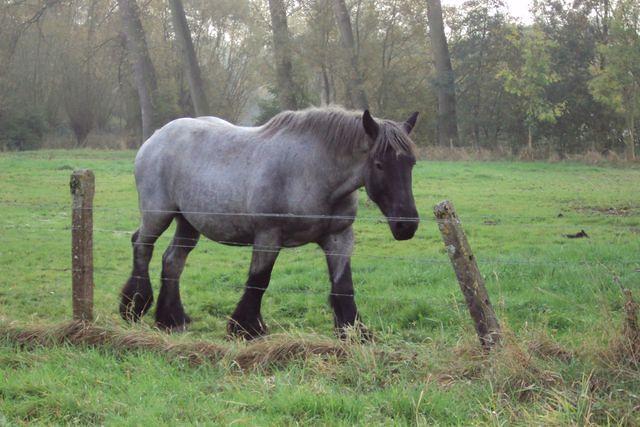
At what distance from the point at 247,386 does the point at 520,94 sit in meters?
29.3

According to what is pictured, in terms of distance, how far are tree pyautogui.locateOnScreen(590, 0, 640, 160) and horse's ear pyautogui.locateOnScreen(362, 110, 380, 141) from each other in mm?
25912

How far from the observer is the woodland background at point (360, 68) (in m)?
29.7

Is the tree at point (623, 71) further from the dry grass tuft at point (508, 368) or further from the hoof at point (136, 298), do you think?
the dry grass tuft at point (508, 368)

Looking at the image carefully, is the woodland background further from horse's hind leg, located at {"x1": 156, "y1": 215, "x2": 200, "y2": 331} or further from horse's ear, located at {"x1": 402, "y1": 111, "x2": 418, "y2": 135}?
horse's ear, located at {"x1": 402, "y1": 111, "x2": 418, "y2": 135}

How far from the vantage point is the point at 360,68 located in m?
32.7

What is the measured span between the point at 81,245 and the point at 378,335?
270 centimetres

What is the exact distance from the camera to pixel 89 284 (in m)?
6.26

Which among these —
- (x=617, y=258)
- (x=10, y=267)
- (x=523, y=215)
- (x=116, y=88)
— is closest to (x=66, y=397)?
(x=10, y=267)

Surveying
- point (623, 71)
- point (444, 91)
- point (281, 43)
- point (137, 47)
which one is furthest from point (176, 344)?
point (444, 91)

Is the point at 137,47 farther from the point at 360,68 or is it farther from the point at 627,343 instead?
the point at 627,343

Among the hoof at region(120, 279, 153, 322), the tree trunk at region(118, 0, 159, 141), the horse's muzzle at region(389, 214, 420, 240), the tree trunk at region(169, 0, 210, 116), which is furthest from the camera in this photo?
the tree trunk at region(118, 0, 159, 141)

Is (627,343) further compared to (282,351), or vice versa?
(282,351)

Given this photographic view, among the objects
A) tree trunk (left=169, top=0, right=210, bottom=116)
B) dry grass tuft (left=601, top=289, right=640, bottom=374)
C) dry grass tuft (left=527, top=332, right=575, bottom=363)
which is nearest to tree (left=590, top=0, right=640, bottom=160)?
tree trunk (left=169, top=0, right=210, bottom=116)

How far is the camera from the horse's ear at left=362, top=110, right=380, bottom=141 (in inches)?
238
